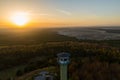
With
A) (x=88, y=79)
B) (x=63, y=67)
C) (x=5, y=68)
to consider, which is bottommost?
(x=5, y=68)

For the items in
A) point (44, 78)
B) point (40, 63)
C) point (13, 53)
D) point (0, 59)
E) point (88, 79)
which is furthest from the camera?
point (13, 53)

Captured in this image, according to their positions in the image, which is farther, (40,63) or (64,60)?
(40,63)

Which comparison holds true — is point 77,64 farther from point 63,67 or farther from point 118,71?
point 63,67

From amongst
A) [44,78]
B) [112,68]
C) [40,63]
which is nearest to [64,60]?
[44,78]

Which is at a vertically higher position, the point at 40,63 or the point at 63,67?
the point at 63,67

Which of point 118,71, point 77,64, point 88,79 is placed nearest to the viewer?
point 88,79

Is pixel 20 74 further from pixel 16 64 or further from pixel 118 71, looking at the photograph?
pixel 118 71

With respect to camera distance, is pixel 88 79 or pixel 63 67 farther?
pixel 88 79

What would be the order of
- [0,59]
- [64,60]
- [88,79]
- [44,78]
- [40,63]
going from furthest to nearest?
[0,59] → [40,63] → [88,79] → [44,78] → [64,60]

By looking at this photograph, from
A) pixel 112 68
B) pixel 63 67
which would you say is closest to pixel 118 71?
pixel 112 68
